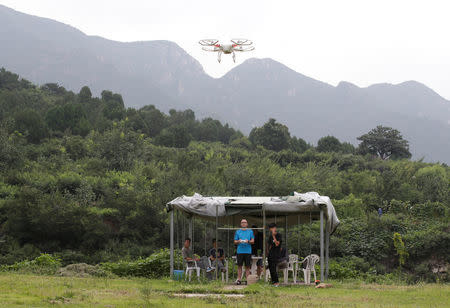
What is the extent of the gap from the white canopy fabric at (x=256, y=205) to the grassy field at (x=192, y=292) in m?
1.86

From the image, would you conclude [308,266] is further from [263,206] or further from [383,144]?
[383,144]

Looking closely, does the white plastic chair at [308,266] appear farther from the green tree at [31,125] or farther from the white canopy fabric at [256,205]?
the green tree at [31,125]

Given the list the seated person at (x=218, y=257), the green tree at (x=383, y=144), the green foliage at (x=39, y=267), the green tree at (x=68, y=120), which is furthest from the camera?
the green tree at (x=383, y=144)

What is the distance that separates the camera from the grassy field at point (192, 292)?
29.0 feet

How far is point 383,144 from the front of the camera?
241 ft

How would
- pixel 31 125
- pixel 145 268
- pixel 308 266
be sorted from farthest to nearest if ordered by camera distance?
pixel 31 125 < pixel 145 268 < pixel 308 266

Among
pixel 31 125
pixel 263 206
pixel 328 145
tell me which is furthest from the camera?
pixel 328 145

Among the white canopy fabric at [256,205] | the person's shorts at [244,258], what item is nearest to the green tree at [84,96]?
the white canopy fabric at [256,205]

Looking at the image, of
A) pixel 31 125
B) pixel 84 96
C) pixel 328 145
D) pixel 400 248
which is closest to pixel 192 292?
pixel 400 248

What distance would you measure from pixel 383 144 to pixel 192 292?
66404 mm

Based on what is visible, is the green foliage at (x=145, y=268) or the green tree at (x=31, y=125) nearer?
the green foliage at (x=145, y=268)

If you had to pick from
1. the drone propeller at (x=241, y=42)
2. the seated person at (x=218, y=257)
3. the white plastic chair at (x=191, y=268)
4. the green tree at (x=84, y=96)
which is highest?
the green tree at (x=84, y=96)

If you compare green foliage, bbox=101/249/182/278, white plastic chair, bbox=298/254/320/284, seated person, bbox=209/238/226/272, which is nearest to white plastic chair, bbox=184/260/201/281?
seated person, bbox=209/238/226/272

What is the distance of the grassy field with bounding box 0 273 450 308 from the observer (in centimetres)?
883
